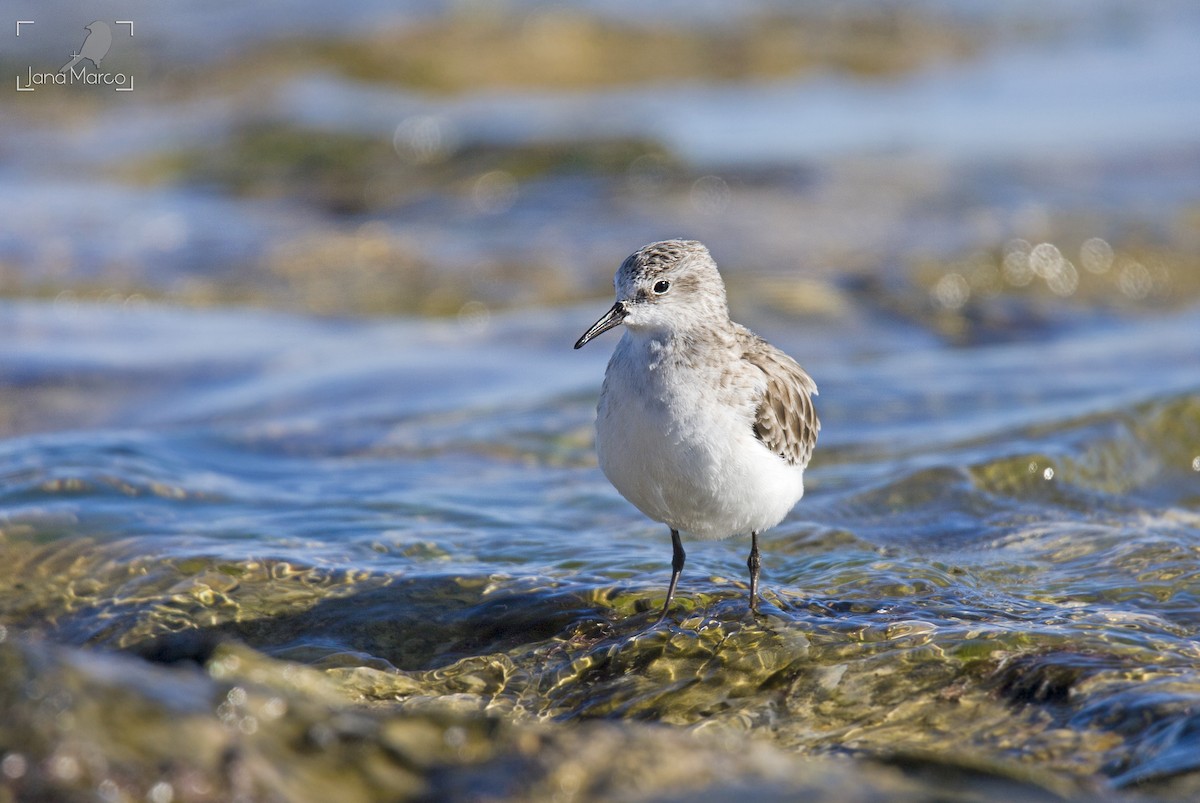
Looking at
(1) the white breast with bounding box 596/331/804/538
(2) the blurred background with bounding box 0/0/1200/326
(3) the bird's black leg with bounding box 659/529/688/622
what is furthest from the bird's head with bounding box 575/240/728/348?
(2) the blurred background with bounding box 0/0/1200/326

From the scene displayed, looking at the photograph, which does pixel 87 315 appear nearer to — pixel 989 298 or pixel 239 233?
pixel 239 233

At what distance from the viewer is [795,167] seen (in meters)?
17.3

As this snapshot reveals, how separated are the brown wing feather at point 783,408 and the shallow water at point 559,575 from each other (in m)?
0.75

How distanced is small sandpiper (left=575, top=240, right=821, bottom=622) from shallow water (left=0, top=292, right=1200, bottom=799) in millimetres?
610

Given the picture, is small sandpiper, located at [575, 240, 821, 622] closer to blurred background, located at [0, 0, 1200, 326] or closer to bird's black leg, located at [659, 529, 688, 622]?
bird's black leg, located at [659, 529, 688, 622]

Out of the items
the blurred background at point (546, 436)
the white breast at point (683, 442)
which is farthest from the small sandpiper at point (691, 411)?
the blurred background at point (546, 436)

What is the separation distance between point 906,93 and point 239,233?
12697 mm

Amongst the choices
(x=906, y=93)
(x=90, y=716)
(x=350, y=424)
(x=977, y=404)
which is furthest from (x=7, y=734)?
(x=906, y=93)

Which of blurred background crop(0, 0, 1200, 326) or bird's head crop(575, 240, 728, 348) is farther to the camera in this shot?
blurred background crop(0, 0, 1200, 326)

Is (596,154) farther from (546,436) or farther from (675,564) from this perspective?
(675,564)

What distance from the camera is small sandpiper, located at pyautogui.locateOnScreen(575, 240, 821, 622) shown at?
5.70 metres

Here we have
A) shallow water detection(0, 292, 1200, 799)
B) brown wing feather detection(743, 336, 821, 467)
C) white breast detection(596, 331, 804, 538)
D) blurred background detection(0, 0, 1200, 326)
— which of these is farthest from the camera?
blurred background detection(0, 0, 1200, 326)

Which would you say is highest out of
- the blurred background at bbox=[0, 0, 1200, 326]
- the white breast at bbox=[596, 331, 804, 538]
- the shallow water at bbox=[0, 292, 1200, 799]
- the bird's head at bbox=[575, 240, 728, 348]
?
the blurred background at bbox=[0, 0, 1200, 326]

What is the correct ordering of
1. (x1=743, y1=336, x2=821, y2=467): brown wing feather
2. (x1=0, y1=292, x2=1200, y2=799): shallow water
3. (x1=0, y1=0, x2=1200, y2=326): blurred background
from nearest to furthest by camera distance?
(x1=0, y1=292, x2=1200, y2=799): shallow water
(x1=743, y1=336, x2=821, y2=467): brown wing feather
(x1=0, y1=0, x2=1200, y2=326): blurred background
